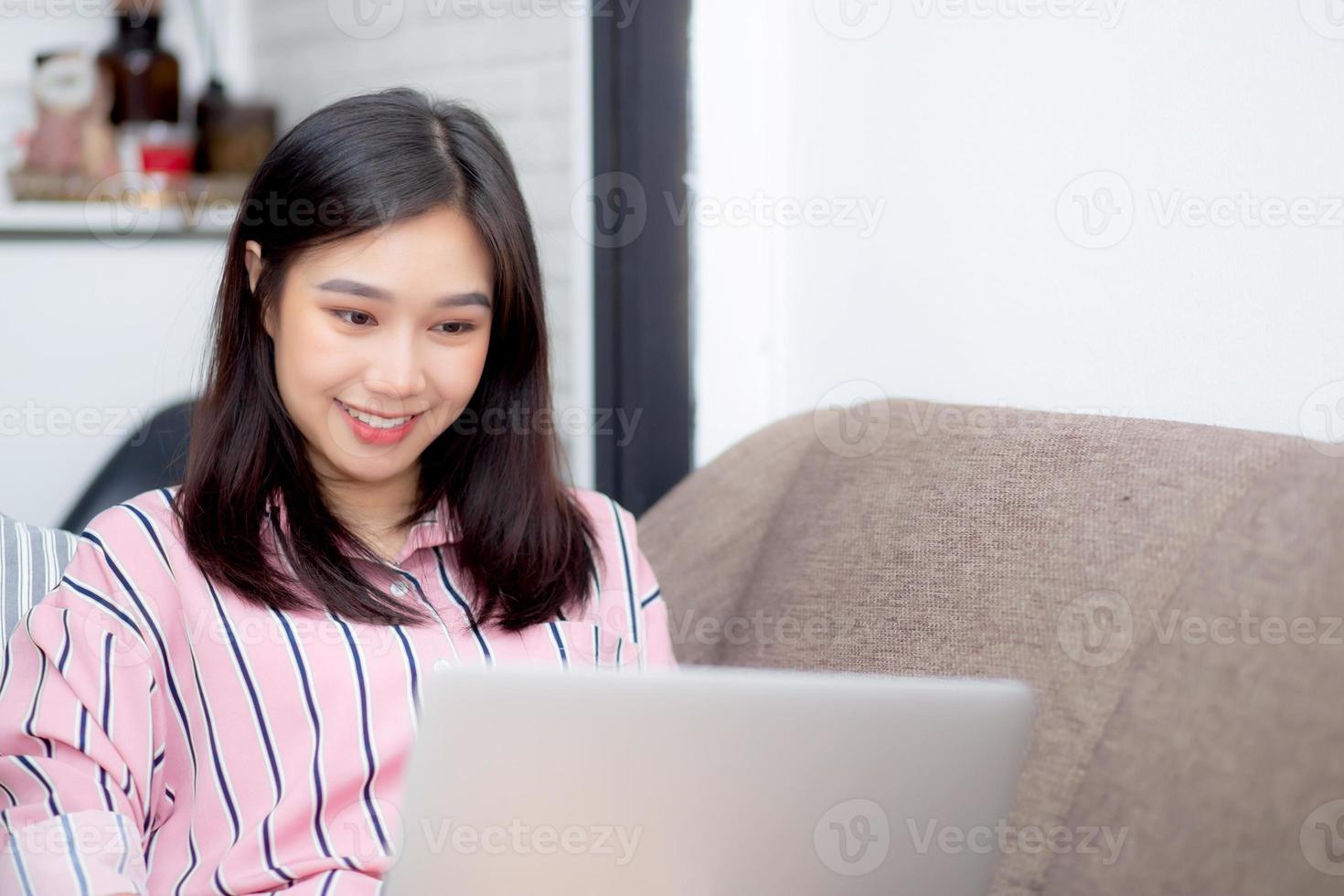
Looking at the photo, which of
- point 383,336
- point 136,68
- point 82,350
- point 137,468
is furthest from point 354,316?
point 136,68

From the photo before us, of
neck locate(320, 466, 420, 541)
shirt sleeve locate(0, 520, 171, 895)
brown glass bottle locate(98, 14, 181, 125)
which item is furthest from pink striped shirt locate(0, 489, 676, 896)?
brown glass bottle locate(98, 14, 181, 125)

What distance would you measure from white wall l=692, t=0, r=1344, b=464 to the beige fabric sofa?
0.12 m

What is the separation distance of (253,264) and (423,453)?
0.25m

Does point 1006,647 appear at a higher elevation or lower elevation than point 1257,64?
lower

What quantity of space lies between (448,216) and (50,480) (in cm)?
141

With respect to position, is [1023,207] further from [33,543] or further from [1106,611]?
[33,543]

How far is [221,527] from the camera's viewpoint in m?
1.12

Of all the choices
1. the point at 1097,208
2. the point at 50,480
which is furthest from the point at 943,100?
the point at 50,480

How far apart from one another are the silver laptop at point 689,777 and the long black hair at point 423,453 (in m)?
0.43

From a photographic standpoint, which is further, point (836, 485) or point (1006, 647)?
point (836, 485)

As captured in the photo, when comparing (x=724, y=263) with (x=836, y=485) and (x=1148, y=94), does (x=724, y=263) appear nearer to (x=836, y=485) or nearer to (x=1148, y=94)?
(x=836, y=485)

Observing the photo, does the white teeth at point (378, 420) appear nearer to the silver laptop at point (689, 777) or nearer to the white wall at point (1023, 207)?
the silver laptop at point (689, 777)

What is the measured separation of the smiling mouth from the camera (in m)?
1.13

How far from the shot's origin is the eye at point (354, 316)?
110 centimetres
